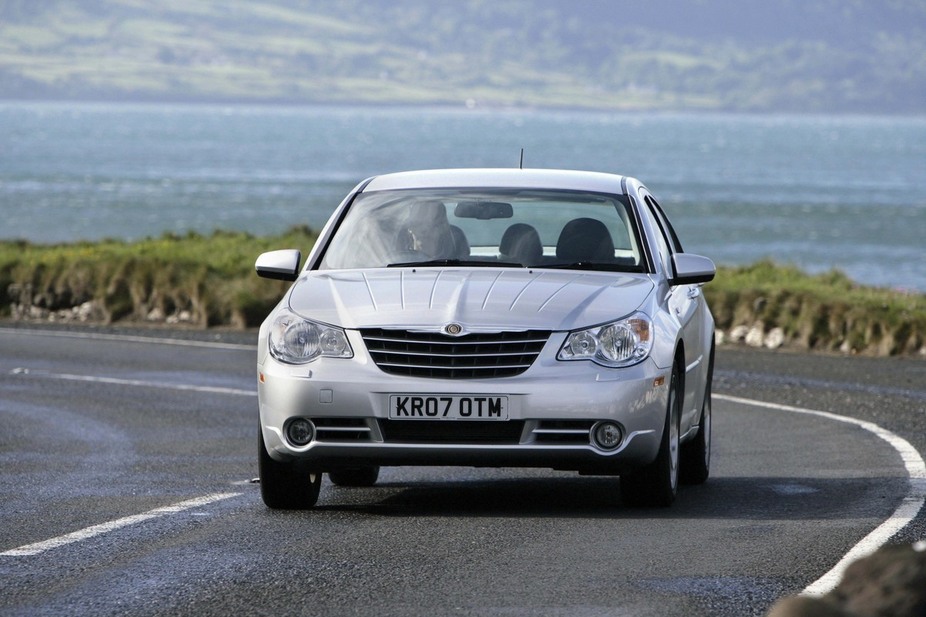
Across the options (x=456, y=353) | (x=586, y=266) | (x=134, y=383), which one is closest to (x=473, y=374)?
(x=456, y=353)

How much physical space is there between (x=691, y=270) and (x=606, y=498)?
A: 1240mm

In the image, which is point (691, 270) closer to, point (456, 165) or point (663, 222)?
point (663, 222)

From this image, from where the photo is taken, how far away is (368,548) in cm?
738

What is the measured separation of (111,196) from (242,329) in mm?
69508

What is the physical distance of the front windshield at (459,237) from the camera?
29.9ft

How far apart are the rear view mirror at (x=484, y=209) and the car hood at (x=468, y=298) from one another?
0.46 m

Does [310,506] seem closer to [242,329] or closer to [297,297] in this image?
[297,297]

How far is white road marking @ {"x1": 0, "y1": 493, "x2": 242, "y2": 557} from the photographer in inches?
285

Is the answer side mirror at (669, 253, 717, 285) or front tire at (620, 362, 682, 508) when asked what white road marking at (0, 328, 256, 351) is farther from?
front tire at (620, 362, 682, 508)

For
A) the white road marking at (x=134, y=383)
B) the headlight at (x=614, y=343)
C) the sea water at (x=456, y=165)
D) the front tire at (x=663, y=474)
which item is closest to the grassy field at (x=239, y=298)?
the white road marking at (x=134, y=383)

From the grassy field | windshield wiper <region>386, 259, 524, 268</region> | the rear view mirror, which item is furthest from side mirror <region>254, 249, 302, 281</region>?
the grassy field

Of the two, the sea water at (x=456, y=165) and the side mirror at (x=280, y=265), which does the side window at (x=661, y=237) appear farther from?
the sea water at (x=456, y=165)

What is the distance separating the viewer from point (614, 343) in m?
8.20

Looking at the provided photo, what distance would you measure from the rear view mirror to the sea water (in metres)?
37.0
